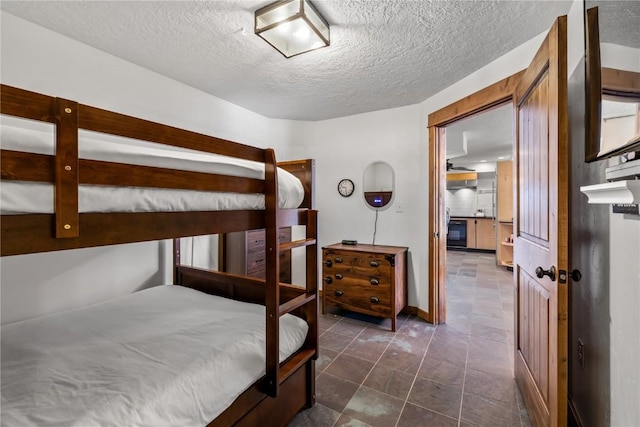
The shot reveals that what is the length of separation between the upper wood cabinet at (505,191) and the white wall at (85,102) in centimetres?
547

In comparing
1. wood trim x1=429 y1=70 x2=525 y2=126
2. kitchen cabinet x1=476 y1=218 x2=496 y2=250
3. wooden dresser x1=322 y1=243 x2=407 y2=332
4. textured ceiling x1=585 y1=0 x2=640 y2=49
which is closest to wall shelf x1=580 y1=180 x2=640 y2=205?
textured ceiling x1=585 y1=0 x2=640 y2=49

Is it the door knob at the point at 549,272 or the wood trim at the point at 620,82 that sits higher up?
the wood trim at the point at 620,82

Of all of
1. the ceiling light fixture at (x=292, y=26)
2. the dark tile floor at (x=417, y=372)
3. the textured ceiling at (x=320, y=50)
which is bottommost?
the dark tile floor at (x=417, y=372)

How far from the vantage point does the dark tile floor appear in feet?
5.40

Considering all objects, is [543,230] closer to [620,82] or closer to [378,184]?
[620,82]

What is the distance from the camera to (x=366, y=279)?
288 cm

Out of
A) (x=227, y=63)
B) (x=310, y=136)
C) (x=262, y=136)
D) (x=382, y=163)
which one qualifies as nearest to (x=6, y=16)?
(x=227, y=63)

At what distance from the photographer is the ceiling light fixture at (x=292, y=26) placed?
154 centimetres

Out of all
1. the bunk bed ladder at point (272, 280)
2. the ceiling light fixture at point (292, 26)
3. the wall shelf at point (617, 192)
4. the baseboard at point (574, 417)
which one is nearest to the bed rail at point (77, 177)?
the bunk bed ladder at point (272, 280)

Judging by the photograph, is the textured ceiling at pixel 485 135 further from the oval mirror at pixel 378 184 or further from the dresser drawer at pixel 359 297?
the dresser drawer at pixel 359 297

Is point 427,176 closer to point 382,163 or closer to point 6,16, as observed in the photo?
point 382,163

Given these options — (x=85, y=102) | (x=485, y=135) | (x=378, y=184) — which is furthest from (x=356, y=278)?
(x=485, y=135)

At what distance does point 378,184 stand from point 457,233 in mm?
4878

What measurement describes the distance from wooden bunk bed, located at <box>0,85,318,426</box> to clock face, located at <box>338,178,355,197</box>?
5.97 feet
